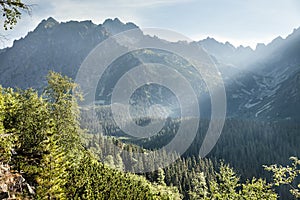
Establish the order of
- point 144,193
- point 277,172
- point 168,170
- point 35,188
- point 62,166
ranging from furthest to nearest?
1. point 168,170
2. point 144,193
3. point 62,166
4. point 35,188
5. point 277,172

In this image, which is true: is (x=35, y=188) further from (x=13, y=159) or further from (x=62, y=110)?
(x=62, y=110)

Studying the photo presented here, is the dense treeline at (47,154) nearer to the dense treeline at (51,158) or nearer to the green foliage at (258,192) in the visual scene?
the dense treeline at (51,158)

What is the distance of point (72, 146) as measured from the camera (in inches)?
2096

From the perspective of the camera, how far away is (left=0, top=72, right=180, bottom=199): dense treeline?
1326 inches

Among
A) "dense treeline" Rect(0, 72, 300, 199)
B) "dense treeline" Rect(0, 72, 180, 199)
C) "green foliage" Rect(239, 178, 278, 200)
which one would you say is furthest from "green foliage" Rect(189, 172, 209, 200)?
"dense treeline" Rect(0, 72, 180, 199)

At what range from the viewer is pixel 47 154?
39125 mm

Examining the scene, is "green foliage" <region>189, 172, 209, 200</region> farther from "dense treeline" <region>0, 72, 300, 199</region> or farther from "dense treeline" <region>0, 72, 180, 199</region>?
"dense treeline" <region>0, 72, 180, 199</region>

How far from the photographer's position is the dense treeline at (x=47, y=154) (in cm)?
3369

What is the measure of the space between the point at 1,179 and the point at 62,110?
78.9 feet

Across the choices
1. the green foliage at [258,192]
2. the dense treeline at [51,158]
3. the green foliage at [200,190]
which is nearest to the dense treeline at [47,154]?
the dense treeline at [51,158]

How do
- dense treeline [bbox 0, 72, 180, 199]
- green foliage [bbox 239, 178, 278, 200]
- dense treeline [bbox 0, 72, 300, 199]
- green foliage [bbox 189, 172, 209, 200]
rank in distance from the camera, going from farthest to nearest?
green foliage [bbox 189, 172, 209, 200], dense treeline [bbox 0, 72, 180, 199], dense treeline [bbox 0, 72, 300, 199], green foliage [bbox 239, 178, 278, 200]

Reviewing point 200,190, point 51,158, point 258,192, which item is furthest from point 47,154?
point 258,192

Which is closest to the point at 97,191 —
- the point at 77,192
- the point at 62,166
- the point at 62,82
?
the point at 77,192

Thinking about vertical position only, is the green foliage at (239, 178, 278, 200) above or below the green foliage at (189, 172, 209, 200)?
above
